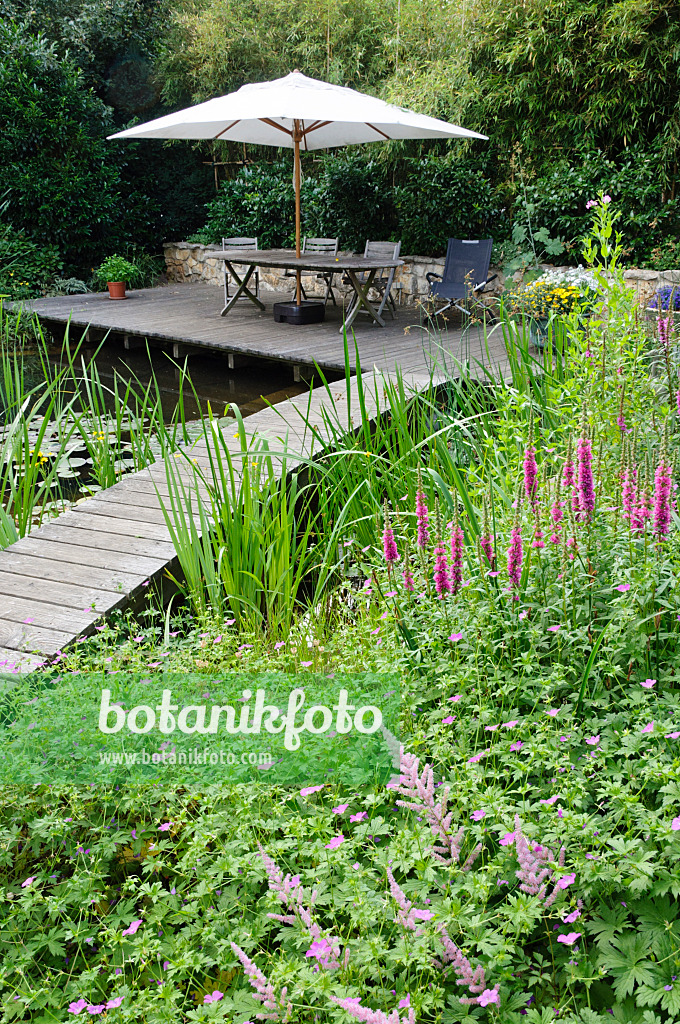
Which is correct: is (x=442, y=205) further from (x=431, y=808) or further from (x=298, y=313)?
(x=431, y=808)

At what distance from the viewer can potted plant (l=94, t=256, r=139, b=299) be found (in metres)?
11.4

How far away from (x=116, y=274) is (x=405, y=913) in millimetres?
11709

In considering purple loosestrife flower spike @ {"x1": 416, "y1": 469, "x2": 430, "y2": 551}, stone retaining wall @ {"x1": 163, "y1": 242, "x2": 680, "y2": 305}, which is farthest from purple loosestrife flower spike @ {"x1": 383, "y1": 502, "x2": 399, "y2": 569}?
stone retaining wall @ {"x1": 163, "y1": 242, "x2": 680, "y2": 305}

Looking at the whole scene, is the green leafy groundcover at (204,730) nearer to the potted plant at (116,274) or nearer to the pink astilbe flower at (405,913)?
the pink astilbe flower at (405,913)

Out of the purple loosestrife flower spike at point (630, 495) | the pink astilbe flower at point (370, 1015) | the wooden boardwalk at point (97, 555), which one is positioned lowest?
the wooden boardwalk at point (97, 555)

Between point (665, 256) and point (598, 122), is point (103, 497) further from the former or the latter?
point (598, 122)

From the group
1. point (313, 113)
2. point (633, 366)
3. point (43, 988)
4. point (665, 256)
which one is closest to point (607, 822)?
point (43, 988)

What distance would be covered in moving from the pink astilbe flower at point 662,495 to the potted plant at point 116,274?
1076cm

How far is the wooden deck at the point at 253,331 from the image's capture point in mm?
7348

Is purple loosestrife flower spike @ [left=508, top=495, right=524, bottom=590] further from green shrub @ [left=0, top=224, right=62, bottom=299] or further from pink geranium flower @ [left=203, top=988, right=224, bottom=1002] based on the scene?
green shrub @ [left=0, top=224, right=62, bottom=299]

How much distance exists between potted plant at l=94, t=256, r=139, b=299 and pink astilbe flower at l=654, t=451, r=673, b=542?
1076cm

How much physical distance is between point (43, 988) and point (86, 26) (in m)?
14.3

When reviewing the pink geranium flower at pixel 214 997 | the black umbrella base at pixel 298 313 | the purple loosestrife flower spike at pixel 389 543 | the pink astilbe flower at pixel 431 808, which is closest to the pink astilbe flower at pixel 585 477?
the purple loosestrife flower spike at pixel 389 543

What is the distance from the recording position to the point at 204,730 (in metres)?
1.98
